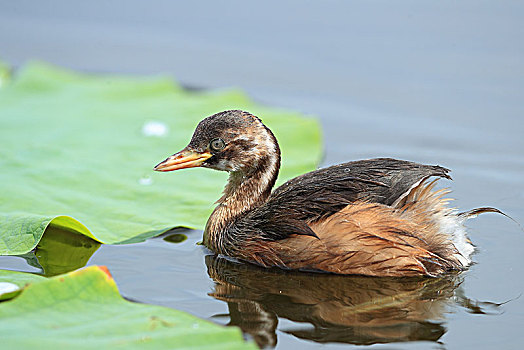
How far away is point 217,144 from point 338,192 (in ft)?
3.43

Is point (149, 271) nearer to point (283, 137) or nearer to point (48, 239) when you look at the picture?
point (48, 239)

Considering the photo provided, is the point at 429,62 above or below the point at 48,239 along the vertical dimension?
above

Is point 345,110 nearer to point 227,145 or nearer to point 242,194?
point 242,194

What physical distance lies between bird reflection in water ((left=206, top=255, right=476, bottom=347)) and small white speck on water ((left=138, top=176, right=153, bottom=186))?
3.86 feet

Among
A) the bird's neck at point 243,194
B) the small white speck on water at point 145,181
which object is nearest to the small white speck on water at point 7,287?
the bird's neck at point 243,194

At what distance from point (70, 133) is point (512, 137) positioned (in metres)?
4.56

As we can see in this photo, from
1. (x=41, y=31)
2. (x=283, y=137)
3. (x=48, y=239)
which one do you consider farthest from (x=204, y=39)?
(x=48, y=239)

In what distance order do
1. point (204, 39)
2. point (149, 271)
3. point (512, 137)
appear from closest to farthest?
1. point (149, 271)
2. point (512, 137)
3. point (204, 39)

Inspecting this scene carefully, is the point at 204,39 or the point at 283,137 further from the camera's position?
the point at 204,39

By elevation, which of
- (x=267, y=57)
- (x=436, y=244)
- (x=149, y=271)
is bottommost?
(x=149, y=271)

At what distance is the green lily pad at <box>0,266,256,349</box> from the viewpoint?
4.05 m

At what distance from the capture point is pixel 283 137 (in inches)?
315

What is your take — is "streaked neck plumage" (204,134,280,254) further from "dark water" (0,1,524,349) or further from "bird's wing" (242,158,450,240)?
"bird's wing" (242,158,450,240)

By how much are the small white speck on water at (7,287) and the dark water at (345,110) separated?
0.71 metres
